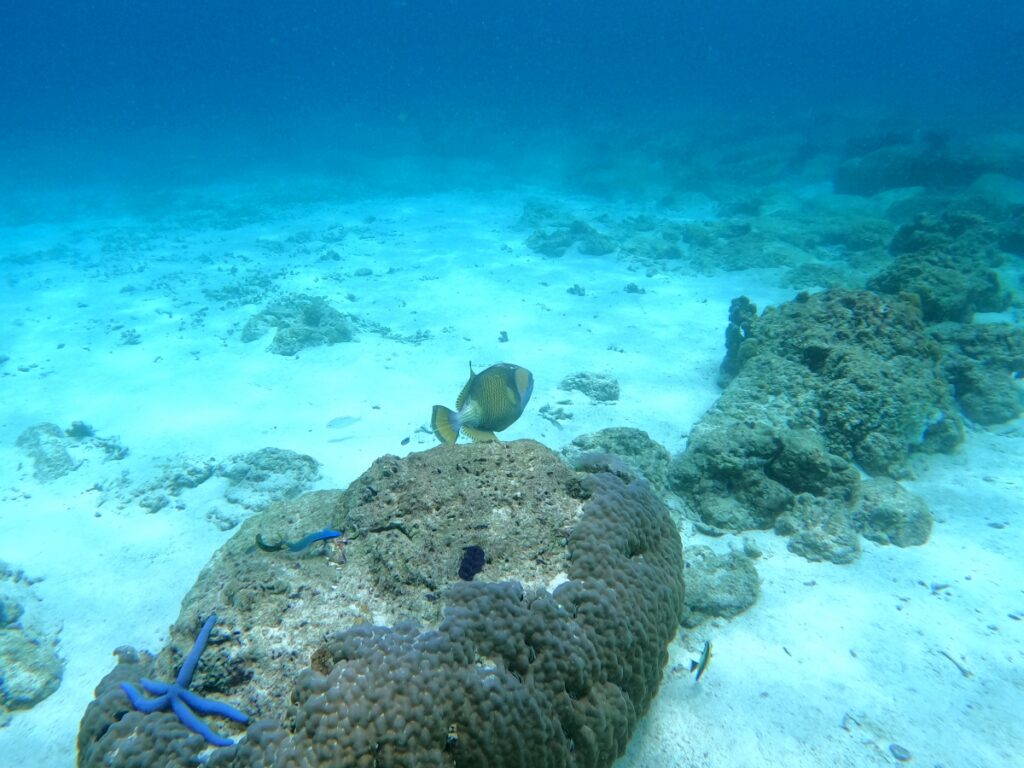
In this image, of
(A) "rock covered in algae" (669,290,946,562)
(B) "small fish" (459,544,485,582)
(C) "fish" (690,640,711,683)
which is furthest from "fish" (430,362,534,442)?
(A) "rock covered in algae" (669,290,946,562)

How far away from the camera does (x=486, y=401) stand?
371 centimetres

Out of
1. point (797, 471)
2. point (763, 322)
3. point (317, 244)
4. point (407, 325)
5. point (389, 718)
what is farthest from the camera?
point (317, 244)

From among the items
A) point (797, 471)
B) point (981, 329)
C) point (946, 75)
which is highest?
point (946, 75)

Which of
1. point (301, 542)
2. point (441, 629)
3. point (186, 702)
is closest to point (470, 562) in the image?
point (441, 629)

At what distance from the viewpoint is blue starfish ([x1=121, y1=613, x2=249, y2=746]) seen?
211cm

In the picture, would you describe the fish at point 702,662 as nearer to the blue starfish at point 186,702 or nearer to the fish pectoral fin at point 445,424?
the fish pectoral fin at point 445,424

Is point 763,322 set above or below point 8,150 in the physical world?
below

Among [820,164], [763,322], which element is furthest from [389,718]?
[820,164]

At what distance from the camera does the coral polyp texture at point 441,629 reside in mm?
2051

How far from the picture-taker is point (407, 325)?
36.3ft

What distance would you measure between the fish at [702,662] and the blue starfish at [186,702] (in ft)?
8.73

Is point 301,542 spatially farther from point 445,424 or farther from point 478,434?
point 478,434

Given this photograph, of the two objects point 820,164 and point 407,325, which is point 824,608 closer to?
point 407,325

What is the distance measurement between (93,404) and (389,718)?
9.81m
